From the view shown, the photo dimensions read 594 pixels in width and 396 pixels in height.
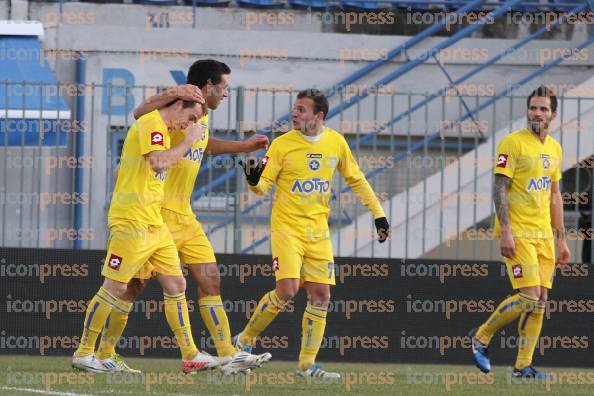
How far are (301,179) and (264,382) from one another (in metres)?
1.66

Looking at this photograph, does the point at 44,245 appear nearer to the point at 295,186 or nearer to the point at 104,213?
the point at 104,213

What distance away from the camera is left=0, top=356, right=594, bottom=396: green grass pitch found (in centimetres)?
908

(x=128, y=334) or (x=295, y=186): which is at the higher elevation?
(x=295, y=186)

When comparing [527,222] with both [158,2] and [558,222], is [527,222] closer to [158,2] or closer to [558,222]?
[558,222]

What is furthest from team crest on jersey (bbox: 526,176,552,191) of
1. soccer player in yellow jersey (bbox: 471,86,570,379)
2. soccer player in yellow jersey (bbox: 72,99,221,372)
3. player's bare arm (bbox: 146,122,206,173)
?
player's bare arm (bbox: 146,122,206,173)

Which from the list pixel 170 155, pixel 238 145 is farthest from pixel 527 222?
pixel 170 155

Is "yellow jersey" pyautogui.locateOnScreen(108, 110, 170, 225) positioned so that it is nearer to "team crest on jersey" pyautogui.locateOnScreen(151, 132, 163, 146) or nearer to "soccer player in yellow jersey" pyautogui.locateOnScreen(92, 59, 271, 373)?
"team crest on jersey" pyautogui.locateOnScreen(151, 132, 163, 146)

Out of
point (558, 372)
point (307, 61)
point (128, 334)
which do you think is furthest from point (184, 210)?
point (307, 61)

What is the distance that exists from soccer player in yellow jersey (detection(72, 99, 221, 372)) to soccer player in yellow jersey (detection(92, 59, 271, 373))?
0.17 m

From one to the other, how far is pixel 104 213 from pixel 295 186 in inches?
155

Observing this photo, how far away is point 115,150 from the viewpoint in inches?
555

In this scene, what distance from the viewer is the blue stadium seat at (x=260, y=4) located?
1884 centimetres

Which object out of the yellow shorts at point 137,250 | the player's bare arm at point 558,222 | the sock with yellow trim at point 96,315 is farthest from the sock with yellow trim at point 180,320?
the player's bare arm at point 558,222

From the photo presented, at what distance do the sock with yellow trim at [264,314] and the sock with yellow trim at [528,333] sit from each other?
6.52 feet
